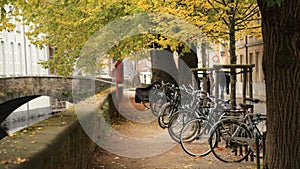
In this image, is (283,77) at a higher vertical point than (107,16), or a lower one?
lower

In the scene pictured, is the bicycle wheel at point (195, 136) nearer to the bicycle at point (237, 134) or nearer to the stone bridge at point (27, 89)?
the bicycle at point (237, 134)

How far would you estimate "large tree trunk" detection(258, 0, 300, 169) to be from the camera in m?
6.64

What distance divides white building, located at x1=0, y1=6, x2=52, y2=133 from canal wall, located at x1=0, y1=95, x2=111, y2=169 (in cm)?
3737

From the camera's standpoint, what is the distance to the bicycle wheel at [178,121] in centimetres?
1303

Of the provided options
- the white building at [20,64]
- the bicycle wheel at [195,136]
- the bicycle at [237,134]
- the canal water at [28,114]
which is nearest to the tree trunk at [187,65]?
the bicycle wheel at [195,136]

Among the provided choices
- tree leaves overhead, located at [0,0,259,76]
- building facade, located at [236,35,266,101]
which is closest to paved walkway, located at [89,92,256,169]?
tree leaves overhead, located at [0,0,259,76]

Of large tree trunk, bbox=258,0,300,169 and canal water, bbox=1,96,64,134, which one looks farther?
canal water, bbox=1,96,64,134

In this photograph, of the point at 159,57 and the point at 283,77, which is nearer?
the point at 283,77

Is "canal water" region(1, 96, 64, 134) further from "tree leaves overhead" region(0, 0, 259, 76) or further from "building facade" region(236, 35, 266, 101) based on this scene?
"tree leaves overhead" region(0, 0, 259, 76)

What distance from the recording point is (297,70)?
6.79m

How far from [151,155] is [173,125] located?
1.72m

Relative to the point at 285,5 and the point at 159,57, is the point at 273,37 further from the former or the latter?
the point at 159,57

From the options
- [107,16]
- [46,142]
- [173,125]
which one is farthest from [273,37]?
[107,16]

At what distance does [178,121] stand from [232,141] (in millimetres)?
3064
